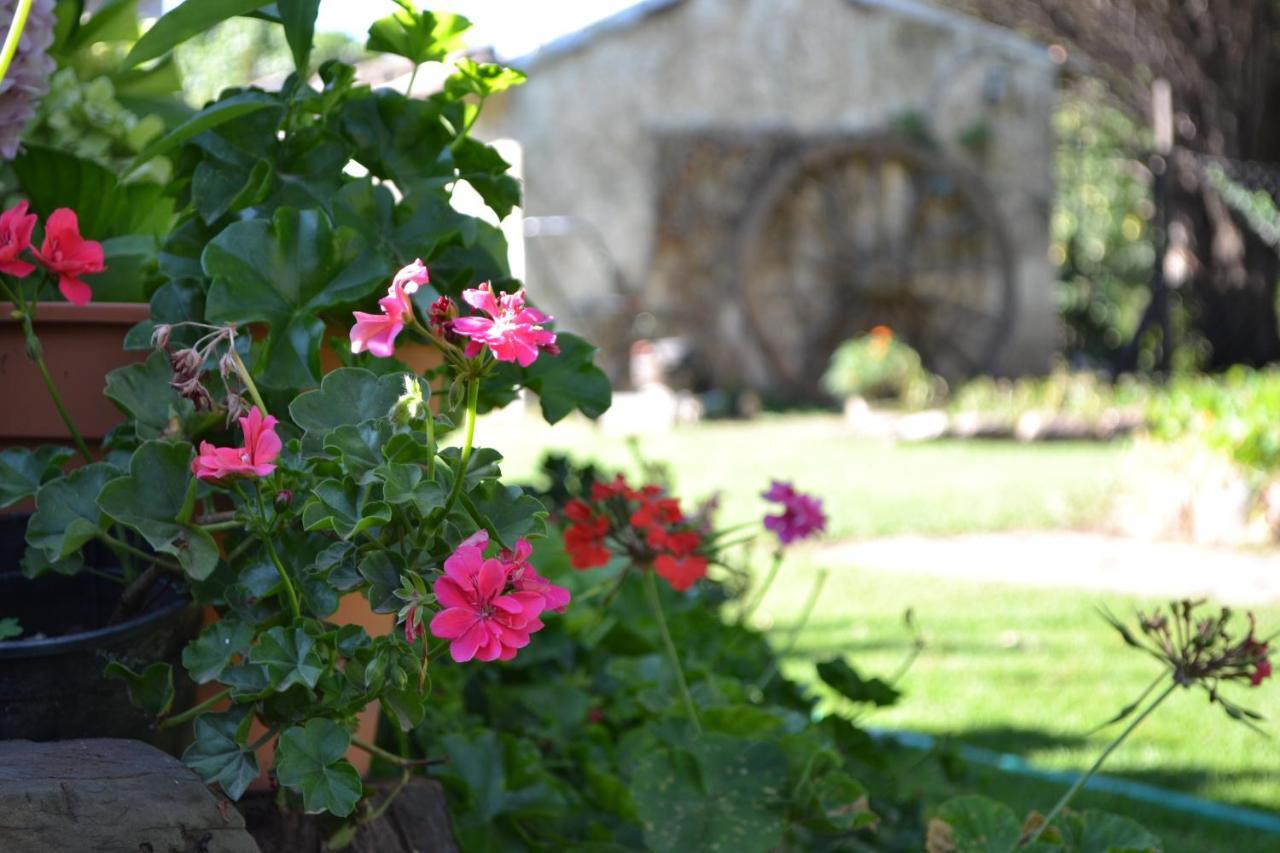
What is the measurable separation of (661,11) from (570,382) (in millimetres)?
10703

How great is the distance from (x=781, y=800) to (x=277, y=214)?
27.9 inches

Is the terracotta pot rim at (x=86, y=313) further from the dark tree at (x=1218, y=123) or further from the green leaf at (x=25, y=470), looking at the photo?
the dark tree at (x=1218, y=123)

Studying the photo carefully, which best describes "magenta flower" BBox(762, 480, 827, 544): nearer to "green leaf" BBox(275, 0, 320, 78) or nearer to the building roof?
"green leaf" BBox(275, 0, 320, 78)

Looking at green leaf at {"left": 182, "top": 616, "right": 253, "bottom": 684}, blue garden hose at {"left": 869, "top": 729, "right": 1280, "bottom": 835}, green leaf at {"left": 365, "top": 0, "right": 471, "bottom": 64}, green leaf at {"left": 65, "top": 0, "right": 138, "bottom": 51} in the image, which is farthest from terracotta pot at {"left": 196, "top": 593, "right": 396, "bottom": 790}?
blue garden hose at {"left": 869, "top": 729, "right": 1280, "bottom": 835}

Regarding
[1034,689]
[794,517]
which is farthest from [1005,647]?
[794,517]

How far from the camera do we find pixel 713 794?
1339 mm

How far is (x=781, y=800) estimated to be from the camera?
53.1 inches

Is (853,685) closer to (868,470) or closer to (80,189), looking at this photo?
(80,189)

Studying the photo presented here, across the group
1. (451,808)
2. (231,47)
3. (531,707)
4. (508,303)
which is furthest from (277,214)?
(231,47)

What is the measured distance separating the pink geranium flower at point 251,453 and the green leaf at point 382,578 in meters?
0.09

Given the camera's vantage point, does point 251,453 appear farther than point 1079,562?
No

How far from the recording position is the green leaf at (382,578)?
931 millimetres

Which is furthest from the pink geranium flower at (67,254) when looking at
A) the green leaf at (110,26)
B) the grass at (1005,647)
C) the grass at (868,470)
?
the grass at (868,470)

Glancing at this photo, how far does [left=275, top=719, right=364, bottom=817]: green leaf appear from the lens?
3.03ft
